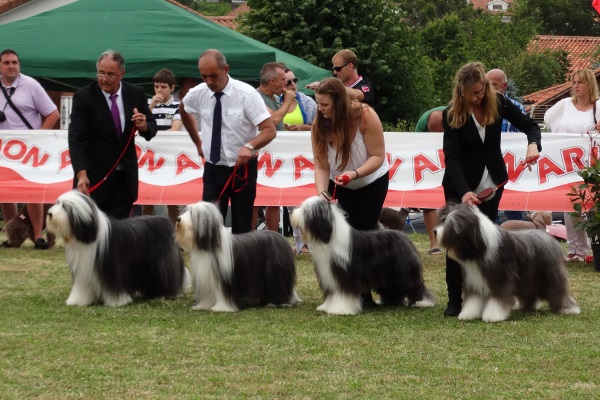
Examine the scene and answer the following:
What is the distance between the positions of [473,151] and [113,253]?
2.51 metres

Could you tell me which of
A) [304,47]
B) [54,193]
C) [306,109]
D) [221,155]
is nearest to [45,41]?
[54,193]

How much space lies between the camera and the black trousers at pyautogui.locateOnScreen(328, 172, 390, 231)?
7172mm

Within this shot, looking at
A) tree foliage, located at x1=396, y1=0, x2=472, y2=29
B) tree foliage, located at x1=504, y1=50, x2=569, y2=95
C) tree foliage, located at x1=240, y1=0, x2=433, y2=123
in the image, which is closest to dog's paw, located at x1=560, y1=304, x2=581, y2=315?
tree foliage, located at x1=240, y1=0, x2=433, y2=123

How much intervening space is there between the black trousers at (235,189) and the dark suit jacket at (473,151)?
1483 millimetres

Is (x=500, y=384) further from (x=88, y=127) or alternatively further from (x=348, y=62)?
(x=348, y=62)

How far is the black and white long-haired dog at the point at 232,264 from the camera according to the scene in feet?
22.2

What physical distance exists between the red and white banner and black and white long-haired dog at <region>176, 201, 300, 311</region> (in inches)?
148

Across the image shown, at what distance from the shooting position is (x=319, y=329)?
21.0 feet

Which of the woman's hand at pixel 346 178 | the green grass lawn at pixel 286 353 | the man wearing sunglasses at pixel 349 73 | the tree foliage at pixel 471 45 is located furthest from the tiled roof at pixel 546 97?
the green grass lawn at pixel 286 353

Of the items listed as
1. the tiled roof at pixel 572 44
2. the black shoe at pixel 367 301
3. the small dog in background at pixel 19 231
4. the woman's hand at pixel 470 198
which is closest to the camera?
the woman's hand at pixel 470 198

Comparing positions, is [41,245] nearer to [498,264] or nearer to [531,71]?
[498,264]

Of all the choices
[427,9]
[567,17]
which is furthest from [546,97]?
[427,9]

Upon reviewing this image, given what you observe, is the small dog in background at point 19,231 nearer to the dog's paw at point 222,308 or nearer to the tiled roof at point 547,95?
the dog's paw at point 222,308

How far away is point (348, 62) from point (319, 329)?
327 centimetres
